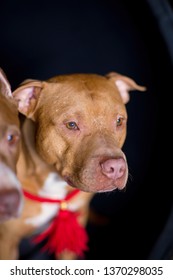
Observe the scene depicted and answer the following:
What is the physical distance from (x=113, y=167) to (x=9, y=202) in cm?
56

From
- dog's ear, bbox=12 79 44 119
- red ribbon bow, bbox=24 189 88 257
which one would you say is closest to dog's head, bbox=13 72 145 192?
dog's ear, bbox=12 79 44 119

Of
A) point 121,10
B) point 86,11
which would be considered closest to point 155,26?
point 121,10

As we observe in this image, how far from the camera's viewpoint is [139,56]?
3.64m

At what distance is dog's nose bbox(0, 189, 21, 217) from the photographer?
88.4 inches

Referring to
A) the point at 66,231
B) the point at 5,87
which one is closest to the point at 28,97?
the point at 5,87

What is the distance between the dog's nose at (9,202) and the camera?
7.36ft

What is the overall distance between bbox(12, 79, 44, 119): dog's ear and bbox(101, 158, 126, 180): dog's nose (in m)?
0.63

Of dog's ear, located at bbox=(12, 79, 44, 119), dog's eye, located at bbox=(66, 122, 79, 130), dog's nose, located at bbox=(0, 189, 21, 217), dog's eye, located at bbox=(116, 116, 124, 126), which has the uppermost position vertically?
dog's ear, located at bbox=(12, 79, 44, 119)

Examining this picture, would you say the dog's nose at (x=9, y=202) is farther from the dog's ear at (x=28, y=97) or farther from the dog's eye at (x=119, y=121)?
the dog's eye at (x=119, y=121)

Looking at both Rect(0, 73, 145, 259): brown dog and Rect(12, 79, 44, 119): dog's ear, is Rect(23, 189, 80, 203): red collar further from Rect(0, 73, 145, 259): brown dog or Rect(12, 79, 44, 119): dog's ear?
Rect(12, 79, 44, 119): dog's ear

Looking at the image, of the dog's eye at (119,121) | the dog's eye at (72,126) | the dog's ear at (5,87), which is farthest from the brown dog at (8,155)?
the dog's eye at (119,121)

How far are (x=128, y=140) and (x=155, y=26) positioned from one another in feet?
3.78

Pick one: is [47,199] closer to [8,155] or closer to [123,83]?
[8,155]

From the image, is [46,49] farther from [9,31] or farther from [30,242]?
[30,242]
